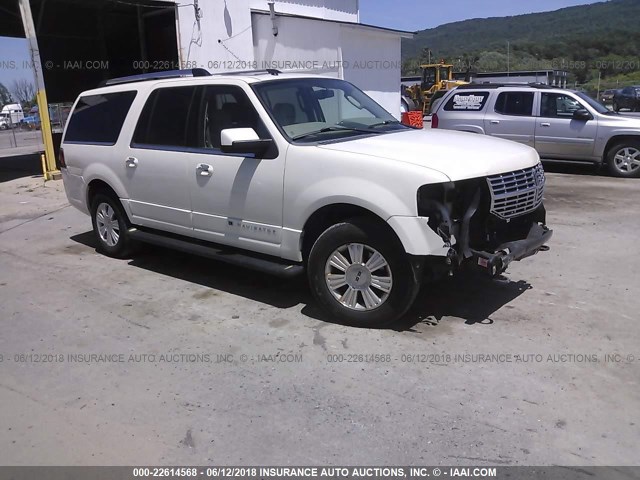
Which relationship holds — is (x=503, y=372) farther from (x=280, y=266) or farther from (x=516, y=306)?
(x=280, y=266)

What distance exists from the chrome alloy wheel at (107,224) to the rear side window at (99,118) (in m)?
0.78

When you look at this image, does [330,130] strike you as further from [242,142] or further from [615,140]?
[615,140]

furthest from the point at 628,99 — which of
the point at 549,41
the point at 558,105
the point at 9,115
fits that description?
the point at 549,41

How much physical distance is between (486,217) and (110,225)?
4459 mm

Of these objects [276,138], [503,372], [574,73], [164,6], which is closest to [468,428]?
[503,372]

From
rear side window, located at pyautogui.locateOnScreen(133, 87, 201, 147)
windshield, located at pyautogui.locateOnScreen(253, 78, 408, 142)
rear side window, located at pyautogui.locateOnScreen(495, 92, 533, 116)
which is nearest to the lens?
windshield, located at pyautogui.locateOnScreen(253, 78, 408, 142)

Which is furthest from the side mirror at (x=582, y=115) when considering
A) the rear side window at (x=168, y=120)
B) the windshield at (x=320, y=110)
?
the rear side window at (x=168, y=120)

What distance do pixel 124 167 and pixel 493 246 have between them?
13.0ft

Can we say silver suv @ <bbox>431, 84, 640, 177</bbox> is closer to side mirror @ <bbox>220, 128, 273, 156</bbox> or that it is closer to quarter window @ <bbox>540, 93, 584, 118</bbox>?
quarter window @ <bbox>540, 93, 584, 118</bbox>

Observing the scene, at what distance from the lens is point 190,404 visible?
3.68 m

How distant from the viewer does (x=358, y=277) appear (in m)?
4.59

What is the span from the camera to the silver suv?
11.3 meters

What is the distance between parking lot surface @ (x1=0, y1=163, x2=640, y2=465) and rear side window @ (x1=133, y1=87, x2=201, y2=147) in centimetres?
145

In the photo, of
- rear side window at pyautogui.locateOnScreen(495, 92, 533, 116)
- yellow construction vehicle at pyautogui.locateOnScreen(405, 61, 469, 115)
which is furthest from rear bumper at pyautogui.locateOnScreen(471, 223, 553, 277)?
yellow construction vehicle at pyautogui.locateOnScreen(405, 61, 469, 115)
